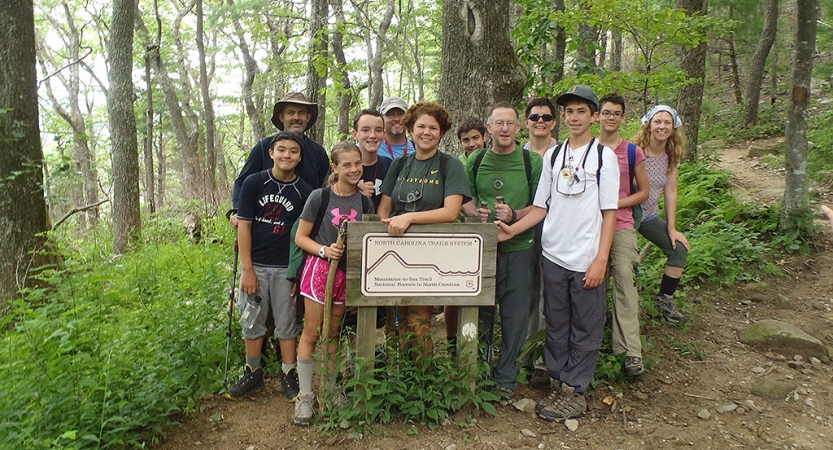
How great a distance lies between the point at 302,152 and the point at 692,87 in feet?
26.5

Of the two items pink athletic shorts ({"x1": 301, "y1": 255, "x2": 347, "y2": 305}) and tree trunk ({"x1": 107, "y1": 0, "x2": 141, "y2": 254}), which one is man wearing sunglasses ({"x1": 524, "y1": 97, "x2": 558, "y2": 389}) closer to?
pink athletic shorts ({"x1": 301, "y1": 255, "x2": 347, "y2": 305})

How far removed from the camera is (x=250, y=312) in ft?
12.4

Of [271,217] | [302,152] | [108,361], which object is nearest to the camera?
[108,361]

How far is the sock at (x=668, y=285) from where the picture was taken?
4.86 metres

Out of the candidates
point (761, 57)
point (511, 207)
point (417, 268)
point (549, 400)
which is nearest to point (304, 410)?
point (417, 268)

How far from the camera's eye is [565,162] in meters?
3.54

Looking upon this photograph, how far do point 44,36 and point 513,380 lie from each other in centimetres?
2924

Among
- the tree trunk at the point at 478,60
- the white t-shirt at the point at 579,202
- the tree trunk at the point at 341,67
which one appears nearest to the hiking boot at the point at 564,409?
the white t-shirt at the point at 579,202

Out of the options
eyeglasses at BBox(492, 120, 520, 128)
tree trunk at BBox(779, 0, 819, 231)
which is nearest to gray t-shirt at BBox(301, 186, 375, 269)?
eyeglasses at BBox(492, 120, 520, 128)

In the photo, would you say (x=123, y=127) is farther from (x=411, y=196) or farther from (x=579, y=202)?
(x=579, y=202)

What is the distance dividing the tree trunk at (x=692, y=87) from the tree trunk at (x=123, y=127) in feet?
32.1

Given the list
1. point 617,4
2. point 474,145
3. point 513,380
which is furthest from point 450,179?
point 617,4

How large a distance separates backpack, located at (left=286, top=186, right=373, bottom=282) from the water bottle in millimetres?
372

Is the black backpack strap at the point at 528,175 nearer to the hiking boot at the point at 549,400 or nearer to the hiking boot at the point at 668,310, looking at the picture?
the hiking boot at the point at 549,400
